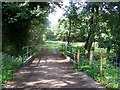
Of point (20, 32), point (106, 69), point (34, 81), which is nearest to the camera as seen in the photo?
point (34, 81)

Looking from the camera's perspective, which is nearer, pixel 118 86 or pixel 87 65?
pixel 118 86

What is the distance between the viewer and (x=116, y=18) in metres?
19.6

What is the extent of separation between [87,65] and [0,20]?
857 cm

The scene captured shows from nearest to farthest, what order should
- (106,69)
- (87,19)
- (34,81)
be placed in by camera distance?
(34,81) < (106,69) < (87,19)

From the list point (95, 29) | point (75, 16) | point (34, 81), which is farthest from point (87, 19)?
point (34, 81)

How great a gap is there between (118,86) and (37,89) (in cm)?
276

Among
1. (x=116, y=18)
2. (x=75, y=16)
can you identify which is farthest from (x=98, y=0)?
(x=75, y=16)

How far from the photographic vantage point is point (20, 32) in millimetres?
22844

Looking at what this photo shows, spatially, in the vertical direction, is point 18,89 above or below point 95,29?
below

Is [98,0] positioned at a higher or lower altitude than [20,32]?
higher


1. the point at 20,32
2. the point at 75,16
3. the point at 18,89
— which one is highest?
the point at 75,16

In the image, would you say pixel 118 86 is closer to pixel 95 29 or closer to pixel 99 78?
pixel 99 78

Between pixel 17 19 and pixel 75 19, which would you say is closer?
pixel 17 19

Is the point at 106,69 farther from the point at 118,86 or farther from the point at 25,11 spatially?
the point at 25,11
